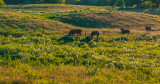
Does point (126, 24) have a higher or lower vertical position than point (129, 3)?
lower

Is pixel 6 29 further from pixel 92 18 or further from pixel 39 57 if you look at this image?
pixel 92 18

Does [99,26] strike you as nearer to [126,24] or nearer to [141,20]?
[126,24]

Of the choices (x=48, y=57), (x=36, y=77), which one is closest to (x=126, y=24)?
(x=48, y=57)

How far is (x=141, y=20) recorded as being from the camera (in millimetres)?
36312

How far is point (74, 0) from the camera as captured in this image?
Result: 110875 millimetres

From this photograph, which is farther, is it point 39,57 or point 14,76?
point 39,57

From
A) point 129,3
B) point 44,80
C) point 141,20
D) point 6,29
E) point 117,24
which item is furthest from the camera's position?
point 129,3

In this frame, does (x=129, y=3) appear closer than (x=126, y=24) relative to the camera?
No

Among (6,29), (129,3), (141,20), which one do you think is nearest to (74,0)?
(129,3)

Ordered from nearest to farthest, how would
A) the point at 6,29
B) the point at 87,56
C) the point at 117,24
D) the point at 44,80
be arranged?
the point at 44,80 → the point at 87,56 → the point at 6,29 → the point at 117,24

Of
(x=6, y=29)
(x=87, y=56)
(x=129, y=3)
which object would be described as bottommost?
(x=87, y=56)

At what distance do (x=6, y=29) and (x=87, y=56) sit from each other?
1581cm

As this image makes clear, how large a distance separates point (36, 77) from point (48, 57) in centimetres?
349

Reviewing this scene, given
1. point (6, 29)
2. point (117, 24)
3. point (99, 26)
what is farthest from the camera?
point (117, 24)
